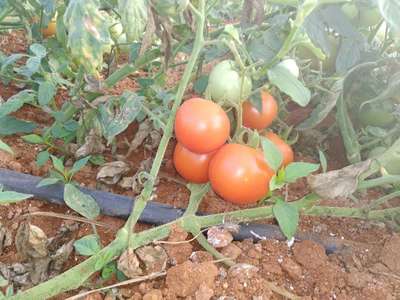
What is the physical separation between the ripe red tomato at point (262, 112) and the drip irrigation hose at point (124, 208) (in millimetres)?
269

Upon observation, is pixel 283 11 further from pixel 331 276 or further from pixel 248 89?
pixel 331 276

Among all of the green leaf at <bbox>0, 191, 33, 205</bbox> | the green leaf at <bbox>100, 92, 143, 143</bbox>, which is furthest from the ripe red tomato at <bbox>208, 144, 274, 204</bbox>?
the green leaf at <bbox>0, 191, 33, 205</bbox>

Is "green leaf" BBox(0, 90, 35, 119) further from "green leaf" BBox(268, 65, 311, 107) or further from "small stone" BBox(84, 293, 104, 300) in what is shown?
"green leaf" BBox(268, 65, 311, 107)

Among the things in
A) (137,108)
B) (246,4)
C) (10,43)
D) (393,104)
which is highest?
(246,4)

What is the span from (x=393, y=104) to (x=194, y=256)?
0.80m

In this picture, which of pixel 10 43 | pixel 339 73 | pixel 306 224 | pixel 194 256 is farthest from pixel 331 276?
pixel 10 43

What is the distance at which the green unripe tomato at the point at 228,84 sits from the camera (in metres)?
1.35

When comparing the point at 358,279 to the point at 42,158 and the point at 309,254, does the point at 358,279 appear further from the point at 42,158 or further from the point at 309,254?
the point at 42,158

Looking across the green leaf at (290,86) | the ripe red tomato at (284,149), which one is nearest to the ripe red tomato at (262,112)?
the ripe red tomato at (284,149)

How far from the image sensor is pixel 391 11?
1101 mm

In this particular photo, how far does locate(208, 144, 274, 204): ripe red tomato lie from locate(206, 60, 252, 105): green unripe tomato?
116mm

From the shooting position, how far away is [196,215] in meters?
1.50

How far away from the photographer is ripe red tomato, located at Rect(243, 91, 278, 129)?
1.45 m

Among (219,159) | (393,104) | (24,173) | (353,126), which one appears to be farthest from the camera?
(353,126)
